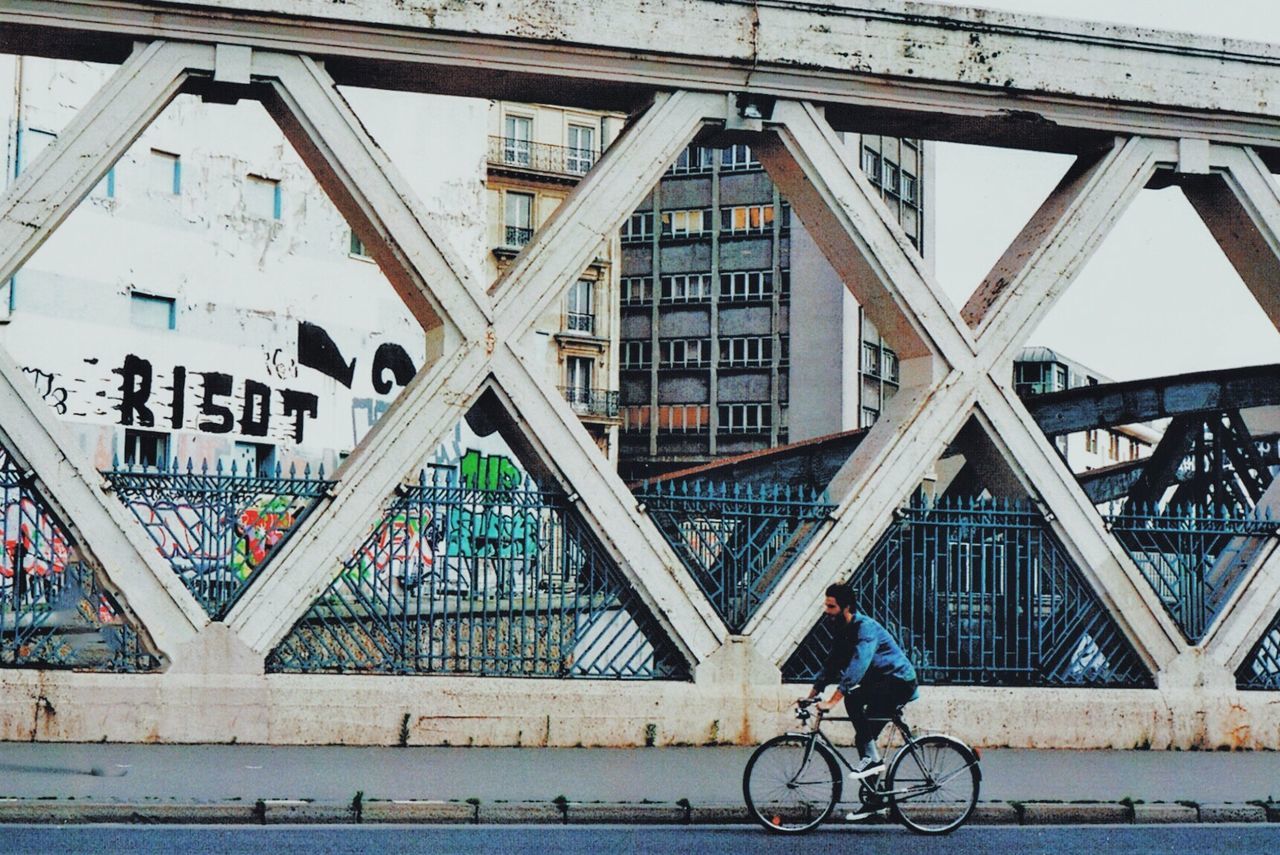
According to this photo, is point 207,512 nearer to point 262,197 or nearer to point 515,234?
point 262,197

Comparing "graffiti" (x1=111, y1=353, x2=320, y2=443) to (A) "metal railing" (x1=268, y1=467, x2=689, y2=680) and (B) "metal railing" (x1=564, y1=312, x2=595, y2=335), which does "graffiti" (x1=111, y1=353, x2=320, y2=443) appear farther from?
(B) "metal railing" (x1=564, y1=312, x2=595, y2=335)

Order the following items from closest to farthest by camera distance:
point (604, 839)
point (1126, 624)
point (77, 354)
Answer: point (604, 839)
point (1126, 624)
point (77, 354)

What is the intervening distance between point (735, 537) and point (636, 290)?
2601 inches

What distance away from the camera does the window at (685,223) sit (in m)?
81.2

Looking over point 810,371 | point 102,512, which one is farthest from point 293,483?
point 810,371

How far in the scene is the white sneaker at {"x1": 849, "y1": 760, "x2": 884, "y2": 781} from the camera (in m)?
12.5

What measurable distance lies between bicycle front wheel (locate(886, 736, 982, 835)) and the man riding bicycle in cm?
26

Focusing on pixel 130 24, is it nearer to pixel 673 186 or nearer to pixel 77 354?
pixel 77 354

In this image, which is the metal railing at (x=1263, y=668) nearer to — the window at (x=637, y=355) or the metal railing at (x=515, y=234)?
the metal railing at (x=515, y=234)

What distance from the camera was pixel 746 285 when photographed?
80.6m

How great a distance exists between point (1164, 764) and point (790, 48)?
6781 mm

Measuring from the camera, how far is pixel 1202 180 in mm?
18250

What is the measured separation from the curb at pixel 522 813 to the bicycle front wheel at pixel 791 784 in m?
0.37

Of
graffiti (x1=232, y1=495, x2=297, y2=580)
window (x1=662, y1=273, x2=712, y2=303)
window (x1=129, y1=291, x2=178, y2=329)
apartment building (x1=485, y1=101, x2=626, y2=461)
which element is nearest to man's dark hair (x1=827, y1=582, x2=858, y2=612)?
graffiti (x1=232, y1=495, x2=297, y2=580)
